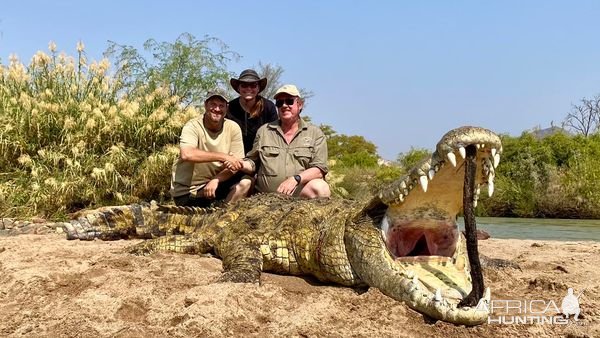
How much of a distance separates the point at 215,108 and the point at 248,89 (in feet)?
1.71

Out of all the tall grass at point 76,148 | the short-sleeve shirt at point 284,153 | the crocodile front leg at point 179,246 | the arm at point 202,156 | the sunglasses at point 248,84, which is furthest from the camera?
the tall grass at point 76,148

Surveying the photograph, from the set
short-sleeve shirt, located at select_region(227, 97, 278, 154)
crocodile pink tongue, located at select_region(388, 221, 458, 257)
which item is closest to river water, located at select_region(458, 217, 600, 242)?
short-sleeve shirt, located at select_region(227, 97, 278, 154)

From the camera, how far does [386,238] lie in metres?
3.19

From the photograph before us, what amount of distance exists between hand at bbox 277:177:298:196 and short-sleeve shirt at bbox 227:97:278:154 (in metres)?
1.31

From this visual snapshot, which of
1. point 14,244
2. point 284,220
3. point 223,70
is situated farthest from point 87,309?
point 223,70

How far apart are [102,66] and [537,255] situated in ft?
27.3

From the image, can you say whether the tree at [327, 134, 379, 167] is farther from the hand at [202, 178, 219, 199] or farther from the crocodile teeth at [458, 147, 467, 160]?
the crocodile teeth at [458, 147, 467, 160]

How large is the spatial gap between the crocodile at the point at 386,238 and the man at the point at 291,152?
0.71m

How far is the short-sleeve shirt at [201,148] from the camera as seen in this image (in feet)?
19.7

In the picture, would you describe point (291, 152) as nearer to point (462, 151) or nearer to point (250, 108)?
point (250, 108)

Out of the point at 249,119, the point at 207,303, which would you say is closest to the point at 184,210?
the point at 249,119

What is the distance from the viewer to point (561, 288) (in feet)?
11.2

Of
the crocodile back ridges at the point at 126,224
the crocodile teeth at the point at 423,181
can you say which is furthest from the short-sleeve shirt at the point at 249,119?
the crocodile teeth at the point at 423,181

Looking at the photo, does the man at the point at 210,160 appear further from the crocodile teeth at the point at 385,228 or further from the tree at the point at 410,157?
the tree at the point at 410,157
